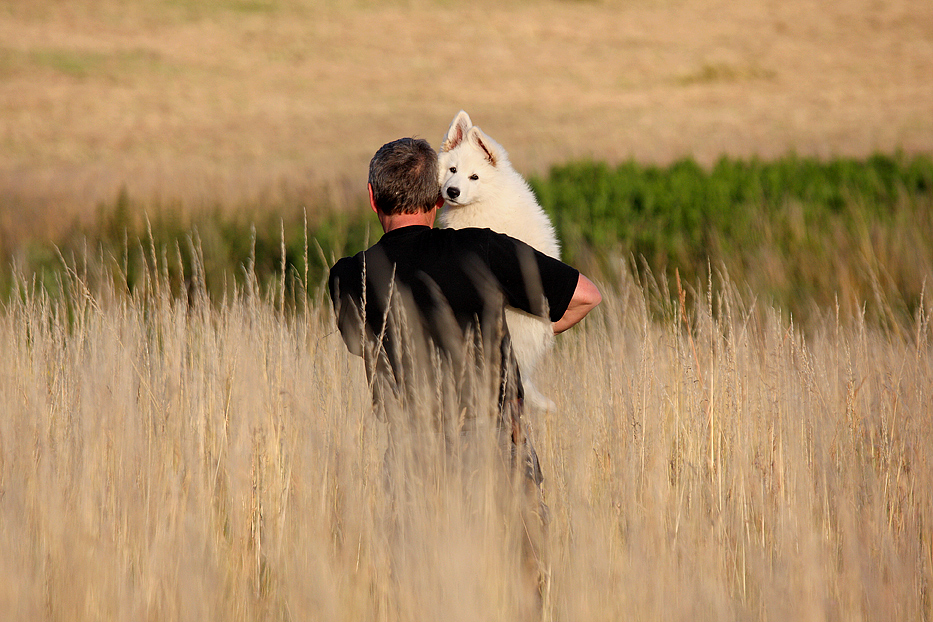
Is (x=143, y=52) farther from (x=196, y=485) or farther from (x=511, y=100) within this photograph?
(x=196, y=485)

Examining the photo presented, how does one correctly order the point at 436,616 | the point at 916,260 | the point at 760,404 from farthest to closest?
the point at 916,260, the point at 760,404, the point at 436,616

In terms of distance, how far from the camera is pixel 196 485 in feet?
10.7

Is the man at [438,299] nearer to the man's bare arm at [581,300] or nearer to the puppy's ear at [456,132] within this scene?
the man's bare arm at [581,300]

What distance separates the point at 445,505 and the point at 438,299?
0.67 metres

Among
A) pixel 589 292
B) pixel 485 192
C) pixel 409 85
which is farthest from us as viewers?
pixel 409 85

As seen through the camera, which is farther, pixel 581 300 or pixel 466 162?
pixel 466 162

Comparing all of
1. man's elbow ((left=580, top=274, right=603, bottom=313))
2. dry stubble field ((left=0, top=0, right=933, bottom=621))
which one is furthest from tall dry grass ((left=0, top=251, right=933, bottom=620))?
man's elbow ((left=580, top=274, right=603, bottom=313))

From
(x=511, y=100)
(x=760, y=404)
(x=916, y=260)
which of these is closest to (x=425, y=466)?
(x=760, y=404)

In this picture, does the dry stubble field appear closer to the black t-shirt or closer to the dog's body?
the black t-shirt

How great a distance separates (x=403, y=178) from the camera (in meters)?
2.70

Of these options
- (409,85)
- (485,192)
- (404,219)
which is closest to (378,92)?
(409,85)

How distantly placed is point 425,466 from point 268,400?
40.7 inches

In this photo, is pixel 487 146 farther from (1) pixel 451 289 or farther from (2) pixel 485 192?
(1) pixel 451 289

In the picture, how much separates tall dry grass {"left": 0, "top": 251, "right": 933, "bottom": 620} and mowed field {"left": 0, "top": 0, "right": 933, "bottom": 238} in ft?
33.6
